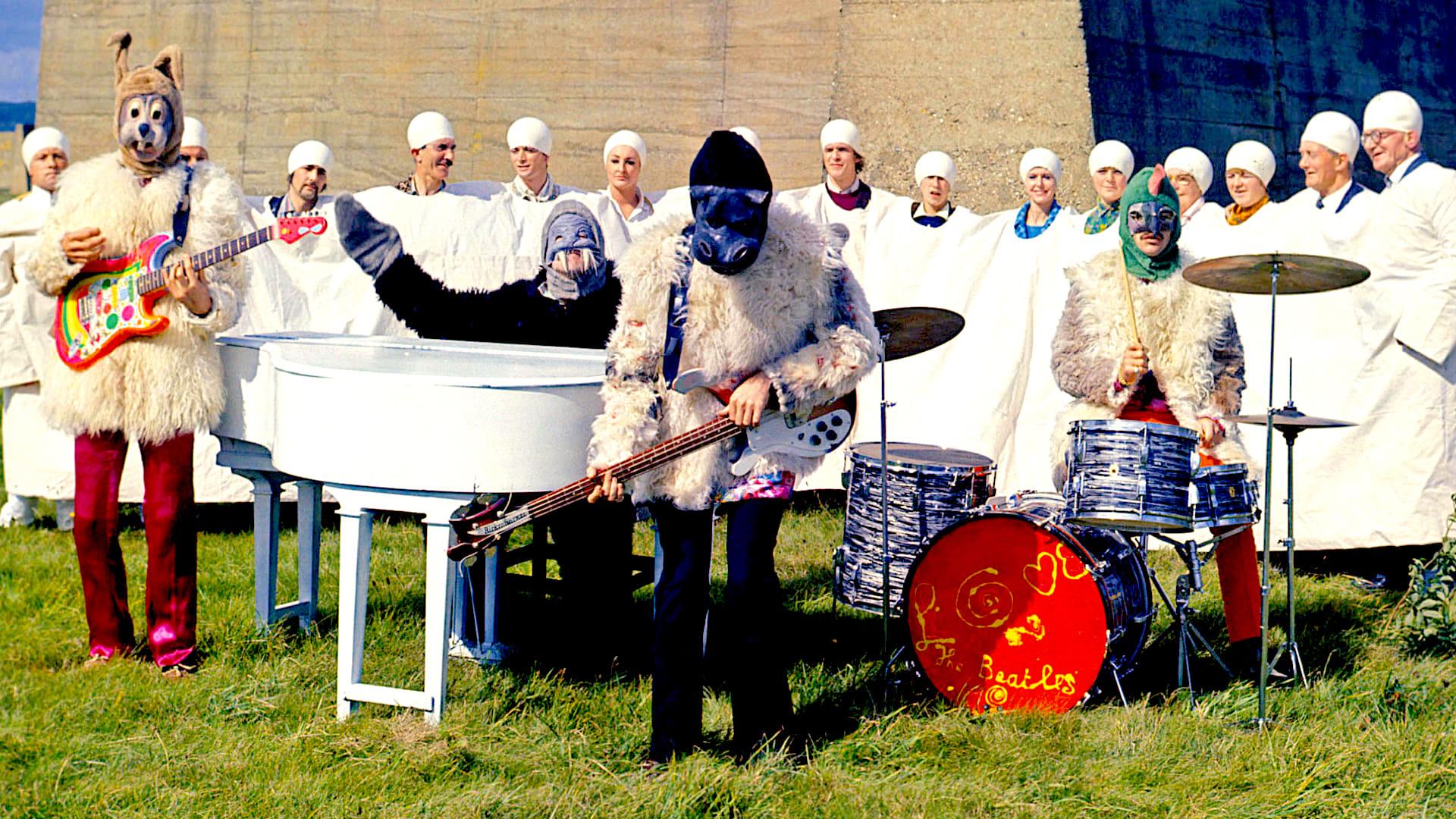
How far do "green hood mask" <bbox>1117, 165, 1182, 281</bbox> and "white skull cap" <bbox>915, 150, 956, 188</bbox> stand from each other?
3.40 m

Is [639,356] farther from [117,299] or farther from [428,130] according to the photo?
[428,130]

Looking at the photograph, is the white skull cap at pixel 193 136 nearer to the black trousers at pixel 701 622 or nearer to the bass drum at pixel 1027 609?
the black trousers at pixel 701 622

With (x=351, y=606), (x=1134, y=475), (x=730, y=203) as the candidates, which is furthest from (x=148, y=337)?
(x=1134, y=475)

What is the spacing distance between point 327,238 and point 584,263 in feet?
6.50

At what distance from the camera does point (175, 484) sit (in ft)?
19.5

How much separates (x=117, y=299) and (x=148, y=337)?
190 mm

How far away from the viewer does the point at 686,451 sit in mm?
4625

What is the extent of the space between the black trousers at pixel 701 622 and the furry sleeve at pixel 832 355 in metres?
0.38

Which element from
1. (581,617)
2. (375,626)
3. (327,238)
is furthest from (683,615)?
(327,238)

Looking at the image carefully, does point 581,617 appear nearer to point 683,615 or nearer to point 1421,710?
point 683,615

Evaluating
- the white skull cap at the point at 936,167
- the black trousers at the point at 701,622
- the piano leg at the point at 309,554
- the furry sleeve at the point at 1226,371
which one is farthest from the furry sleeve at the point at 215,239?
the white skull cap at the point at 936,167

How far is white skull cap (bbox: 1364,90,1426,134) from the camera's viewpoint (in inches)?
304

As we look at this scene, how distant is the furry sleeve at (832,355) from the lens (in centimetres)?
461

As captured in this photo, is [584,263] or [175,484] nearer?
[175,484]
